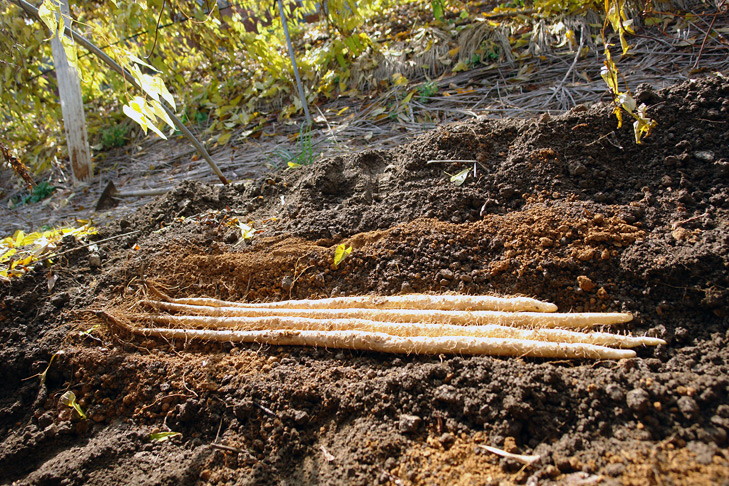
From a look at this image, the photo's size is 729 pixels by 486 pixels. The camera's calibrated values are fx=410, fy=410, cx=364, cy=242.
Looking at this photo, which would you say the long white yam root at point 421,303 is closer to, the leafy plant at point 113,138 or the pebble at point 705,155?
the pebble at point 705,155

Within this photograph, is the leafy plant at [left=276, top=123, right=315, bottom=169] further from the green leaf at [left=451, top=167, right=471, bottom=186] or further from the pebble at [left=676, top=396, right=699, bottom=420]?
the pebble at [left=676, top=396, right=699, bottom=420]

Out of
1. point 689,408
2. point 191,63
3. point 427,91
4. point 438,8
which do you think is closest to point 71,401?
point 689,408

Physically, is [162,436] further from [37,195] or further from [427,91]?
[37,195]

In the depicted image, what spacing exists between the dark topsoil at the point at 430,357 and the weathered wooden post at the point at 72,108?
9.45 feet

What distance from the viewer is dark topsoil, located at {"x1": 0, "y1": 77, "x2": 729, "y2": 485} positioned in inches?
48.4

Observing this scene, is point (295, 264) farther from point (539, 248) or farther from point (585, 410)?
point (585, 410)

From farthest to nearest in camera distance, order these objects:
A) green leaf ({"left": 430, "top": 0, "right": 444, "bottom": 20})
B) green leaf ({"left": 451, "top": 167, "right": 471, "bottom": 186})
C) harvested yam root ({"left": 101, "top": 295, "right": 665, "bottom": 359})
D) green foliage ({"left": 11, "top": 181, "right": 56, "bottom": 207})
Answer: green foliage ({"left": 11, "top": 181, "right": 56, "bottom": 207})
green leaf ({"left": 430, "top": 0, "right": 444, "bottom": 20})
green leaf ({"left": 451, "top": 167, "right": 471, "bottom": 186})
harvested yam root ({"left": 101, "top": 295, "right": 665, "bottom": 359})

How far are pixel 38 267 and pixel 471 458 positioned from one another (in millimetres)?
2600

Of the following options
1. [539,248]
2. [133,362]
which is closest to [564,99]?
[539,248]

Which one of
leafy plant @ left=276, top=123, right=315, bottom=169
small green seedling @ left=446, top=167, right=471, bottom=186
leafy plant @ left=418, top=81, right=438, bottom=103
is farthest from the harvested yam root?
leafy plant @ left=418, top=81, right=438, bottom=103

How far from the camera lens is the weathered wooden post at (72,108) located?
14.7 ft

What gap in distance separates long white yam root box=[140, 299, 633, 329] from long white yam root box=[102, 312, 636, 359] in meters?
0.11

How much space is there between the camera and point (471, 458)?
1223 millimetres

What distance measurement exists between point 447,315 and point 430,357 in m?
0.19
